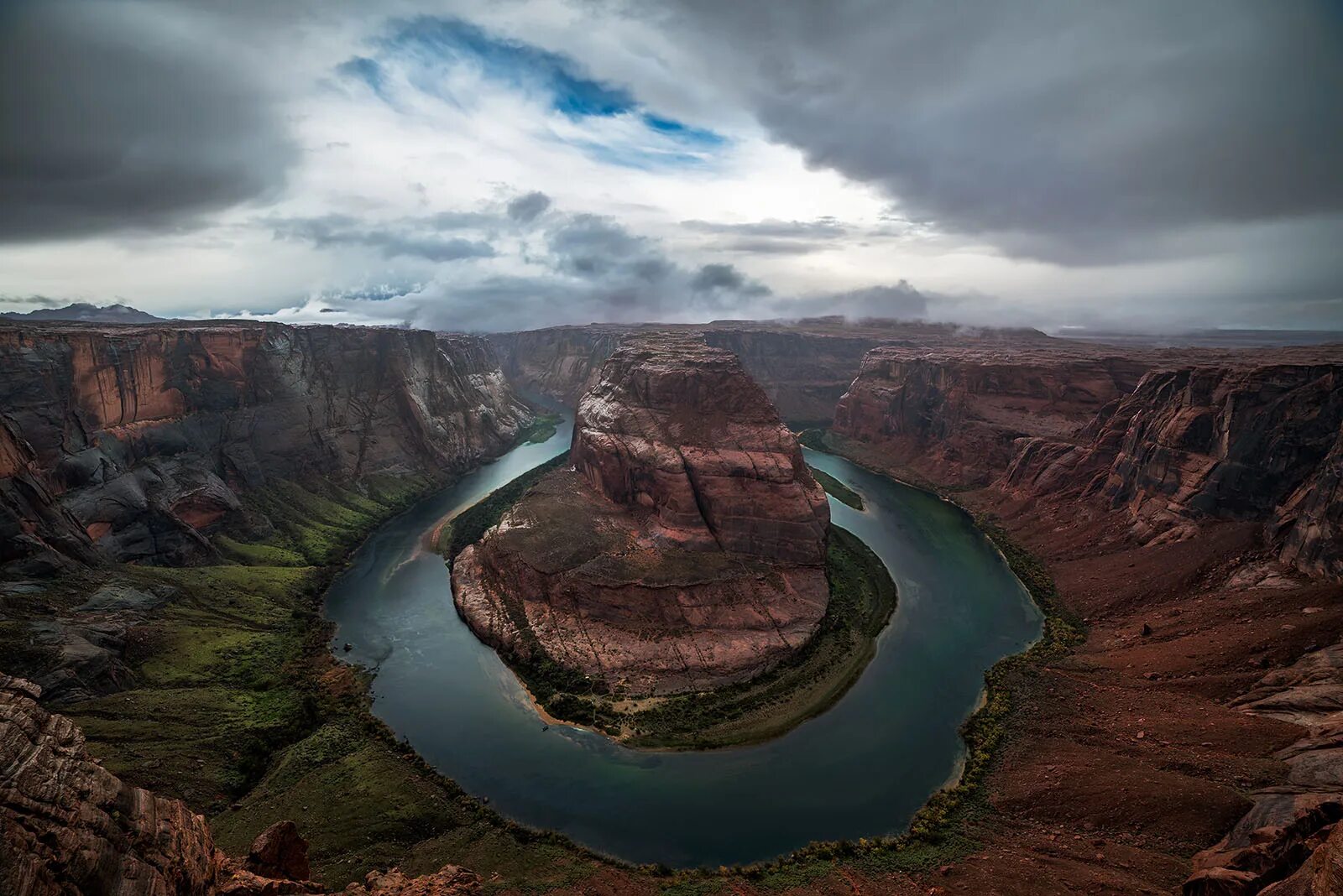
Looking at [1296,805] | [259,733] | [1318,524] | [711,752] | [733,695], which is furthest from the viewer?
[733,695]

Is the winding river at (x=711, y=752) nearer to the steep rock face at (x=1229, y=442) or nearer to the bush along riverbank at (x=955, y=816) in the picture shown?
the bush along riverbank at (x=955, y=816)

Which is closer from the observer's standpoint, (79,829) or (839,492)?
(79,829)

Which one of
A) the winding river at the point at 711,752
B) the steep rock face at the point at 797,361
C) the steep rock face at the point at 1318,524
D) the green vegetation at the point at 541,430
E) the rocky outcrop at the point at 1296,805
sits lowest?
the winding river at the point at 711,752

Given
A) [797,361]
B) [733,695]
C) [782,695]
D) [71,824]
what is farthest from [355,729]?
[797,361]

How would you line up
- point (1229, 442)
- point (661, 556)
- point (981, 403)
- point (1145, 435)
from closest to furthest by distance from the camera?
1. point (1229, 442)
2. point (661, 556)
3. point (1145, 435)
4. point (981, 403)

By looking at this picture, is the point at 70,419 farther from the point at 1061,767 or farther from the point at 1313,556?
the point at 1313,556

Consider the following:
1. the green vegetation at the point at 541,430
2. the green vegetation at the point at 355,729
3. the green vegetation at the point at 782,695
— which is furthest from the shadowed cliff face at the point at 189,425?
the green vegetation at the point at 782,695

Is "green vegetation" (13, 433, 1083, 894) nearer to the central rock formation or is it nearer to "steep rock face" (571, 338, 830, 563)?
the central rock formation

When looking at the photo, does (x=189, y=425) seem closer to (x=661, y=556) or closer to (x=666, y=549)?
(x=661, y=556)
